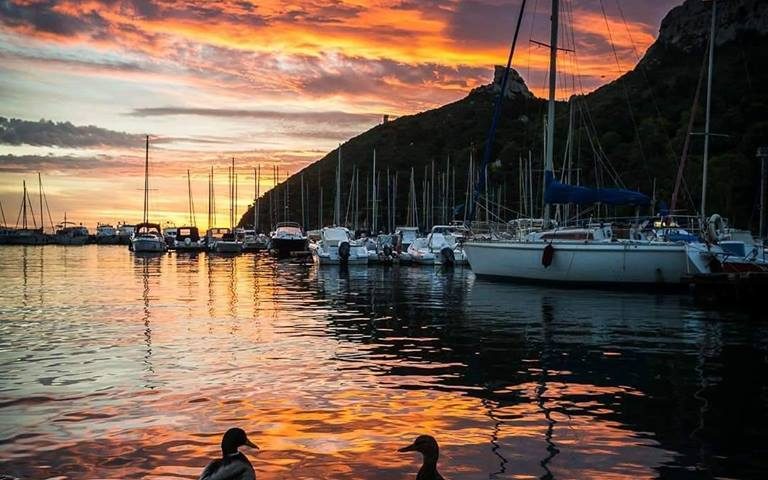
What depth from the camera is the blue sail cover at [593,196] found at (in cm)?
4034

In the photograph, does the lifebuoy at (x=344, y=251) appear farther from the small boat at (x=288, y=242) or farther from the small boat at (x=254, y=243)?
the small boat at (x=254, y=243)

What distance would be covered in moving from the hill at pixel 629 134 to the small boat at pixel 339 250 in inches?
755

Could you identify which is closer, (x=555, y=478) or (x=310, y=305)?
(x=555, y=478)

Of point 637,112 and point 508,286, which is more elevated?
point 637,112

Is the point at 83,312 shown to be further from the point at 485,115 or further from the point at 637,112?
the point at 485,115

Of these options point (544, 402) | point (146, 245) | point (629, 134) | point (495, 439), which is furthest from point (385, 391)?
point (629, 134)

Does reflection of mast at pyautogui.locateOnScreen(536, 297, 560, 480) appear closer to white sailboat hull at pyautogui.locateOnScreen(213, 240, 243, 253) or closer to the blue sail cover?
the blue sail cover

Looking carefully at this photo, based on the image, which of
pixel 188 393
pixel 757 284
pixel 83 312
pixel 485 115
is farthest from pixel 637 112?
pixel 188 393

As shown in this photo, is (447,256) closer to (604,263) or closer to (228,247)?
(604,263)

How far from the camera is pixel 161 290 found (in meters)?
39.6

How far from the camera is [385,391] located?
14805 millimetres

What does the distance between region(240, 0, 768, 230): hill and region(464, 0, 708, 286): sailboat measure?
15087 millimetres

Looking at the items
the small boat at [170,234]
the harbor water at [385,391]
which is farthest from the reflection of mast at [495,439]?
the small boat at [170,234]

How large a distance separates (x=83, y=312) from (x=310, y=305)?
8.40 m
